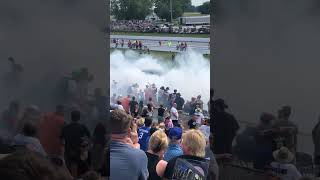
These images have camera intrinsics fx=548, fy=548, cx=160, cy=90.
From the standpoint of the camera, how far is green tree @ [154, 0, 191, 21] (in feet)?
26.1

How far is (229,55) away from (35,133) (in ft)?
4.58

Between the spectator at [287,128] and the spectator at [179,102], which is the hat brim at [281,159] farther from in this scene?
the spectator at [179,102]

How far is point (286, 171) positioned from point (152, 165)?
1149 millimetres

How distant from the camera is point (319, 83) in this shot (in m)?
2.64

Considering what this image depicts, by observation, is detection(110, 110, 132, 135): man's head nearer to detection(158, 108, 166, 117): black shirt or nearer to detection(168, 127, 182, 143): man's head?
detection(168, 127, 182, 143): man's head

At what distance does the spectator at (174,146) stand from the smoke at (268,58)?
45.8 inches

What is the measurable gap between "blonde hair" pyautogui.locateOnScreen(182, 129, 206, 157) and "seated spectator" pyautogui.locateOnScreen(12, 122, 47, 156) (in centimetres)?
92

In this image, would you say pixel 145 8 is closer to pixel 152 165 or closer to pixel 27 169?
pixel 152 165

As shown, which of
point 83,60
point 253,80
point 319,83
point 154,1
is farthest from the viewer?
point 154,1

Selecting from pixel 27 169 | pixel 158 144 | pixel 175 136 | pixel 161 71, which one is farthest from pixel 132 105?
pixel 27 169

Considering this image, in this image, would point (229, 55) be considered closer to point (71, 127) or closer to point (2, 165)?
point (71, 127)

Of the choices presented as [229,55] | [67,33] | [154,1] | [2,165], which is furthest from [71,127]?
[154,1]

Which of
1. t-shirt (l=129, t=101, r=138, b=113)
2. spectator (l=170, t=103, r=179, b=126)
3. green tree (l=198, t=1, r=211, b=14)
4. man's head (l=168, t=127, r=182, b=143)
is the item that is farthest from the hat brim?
t-shirt (l=129, t=101, r=138, b=113)

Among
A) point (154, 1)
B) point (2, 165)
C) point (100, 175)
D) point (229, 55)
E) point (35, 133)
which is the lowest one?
point (100, 175)
